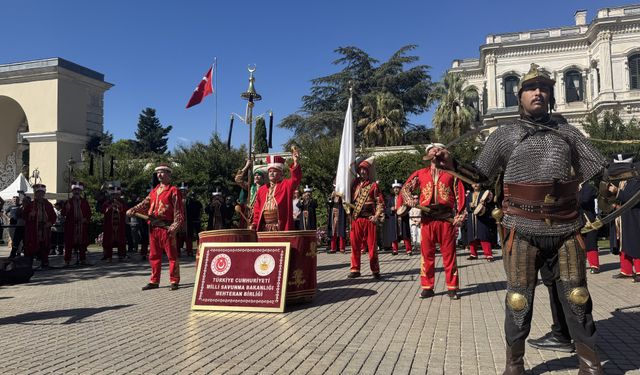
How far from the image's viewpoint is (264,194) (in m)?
7.57

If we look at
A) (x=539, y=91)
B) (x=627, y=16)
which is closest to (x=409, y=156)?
(x=539, y=91)

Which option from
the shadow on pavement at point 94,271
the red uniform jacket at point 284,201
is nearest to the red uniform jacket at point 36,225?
the shadow on pavement at point 94,271

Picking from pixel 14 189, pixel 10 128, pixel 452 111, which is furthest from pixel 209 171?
pixel 452 111

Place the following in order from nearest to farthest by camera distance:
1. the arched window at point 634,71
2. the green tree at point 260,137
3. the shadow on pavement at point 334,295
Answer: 1. the shadow on pavement at point 334,295
2. the arched window at point 634,71
3. the green tree at point 260,137

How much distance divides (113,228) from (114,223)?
0.60ft

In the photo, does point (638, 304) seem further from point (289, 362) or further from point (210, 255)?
point (210, 255)

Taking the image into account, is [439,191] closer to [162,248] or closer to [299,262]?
[299,262]

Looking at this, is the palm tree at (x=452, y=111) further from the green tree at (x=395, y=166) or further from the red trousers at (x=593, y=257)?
the red trousers at (x=593, y=257)

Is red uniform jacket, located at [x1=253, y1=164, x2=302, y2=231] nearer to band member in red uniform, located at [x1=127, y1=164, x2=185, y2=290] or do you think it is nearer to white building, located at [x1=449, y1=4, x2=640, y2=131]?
band member in red uniform, located at [x1=127, y1=164, x2=185, y2=290]

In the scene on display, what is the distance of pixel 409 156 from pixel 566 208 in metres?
20.7

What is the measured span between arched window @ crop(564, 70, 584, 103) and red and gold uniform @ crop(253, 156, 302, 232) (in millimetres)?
48553

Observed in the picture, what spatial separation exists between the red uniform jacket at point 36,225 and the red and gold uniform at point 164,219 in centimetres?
650

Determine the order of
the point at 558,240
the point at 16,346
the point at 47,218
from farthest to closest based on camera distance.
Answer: the point at 47,218 → the point at 16,346 → the point at 558,240

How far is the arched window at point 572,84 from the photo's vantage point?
159 ft
